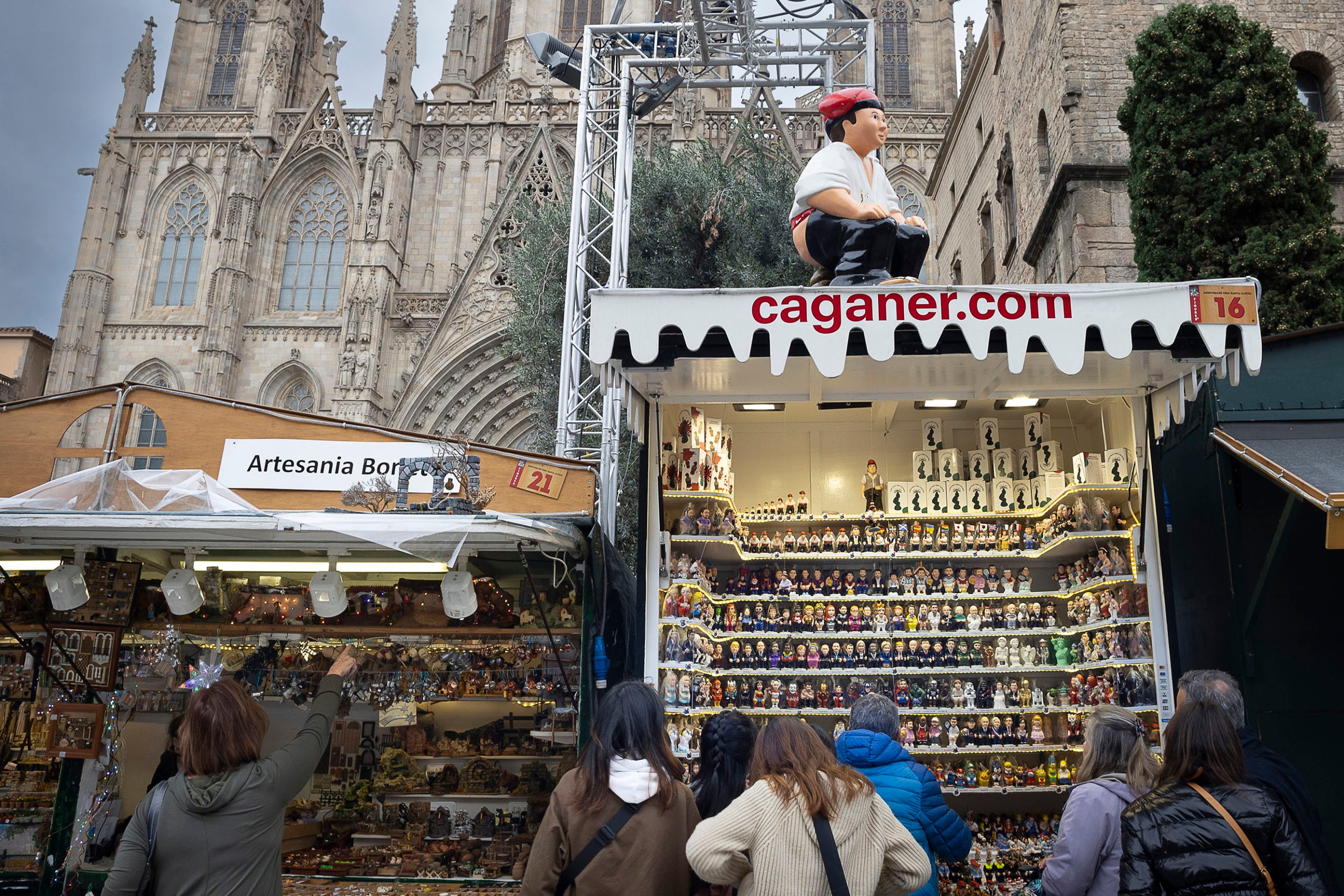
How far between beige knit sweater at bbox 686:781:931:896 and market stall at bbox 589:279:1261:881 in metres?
2.75

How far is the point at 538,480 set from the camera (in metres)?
6.02

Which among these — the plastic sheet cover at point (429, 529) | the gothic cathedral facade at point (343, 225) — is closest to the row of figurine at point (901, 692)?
the plastic sheet cover at point (429, 529)

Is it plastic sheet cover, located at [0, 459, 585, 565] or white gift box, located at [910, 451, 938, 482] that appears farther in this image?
white gift box, located at [910, 451, 938, 482]

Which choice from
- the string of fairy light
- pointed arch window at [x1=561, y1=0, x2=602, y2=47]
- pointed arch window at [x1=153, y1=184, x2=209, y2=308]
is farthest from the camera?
pointed arch window at [x1=561, y1=0, x2=602, y2=47]

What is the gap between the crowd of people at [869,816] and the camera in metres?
2.43

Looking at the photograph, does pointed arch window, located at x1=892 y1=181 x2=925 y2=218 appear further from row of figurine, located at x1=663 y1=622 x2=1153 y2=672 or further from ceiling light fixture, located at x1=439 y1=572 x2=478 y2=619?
ceiling light fixture, located at x1=439 y1=572 x2=478 y2=619

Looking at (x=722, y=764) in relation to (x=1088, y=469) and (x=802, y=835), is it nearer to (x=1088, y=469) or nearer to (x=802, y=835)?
(x=802, y=835)

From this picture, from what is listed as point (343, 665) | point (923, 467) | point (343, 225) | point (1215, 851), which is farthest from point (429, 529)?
point (343, 225)

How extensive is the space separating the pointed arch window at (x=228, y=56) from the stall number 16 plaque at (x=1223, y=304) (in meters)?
33.5

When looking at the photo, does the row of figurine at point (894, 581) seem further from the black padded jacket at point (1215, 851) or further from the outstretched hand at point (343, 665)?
the black padded jacket at point (1215, 851)

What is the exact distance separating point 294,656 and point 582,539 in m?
2.69

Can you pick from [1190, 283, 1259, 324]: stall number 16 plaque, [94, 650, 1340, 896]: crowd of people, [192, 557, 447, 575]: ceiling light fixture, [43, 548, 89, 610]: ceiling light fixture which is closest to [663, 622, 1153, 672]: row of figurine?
[192, 557, 447, 575]: ceiling light fixture

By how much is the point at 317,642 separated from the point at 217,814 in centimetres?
406

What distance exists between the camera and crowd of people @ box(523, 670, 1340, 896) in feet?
7.97
